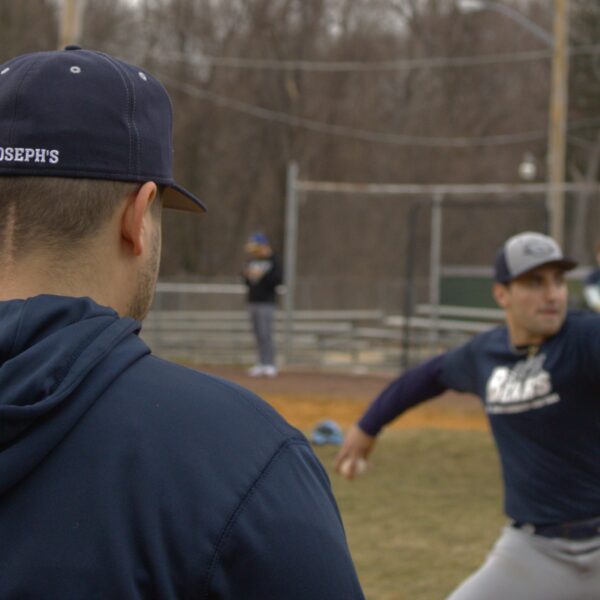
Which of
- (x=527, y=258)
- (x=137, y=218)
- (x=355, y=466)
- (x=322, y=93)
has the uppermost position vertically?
(x=322, y=93)

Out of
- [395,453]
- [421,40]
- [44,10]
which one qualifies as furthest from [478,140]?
[395,453]

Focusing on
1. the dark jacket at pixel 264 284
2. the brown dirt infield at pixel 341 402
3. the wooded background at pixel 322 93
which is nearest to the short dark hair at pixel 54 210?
the brown dirt infield at pixel 341 402

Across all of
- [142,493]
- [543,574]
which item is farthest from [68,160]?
[543,574]

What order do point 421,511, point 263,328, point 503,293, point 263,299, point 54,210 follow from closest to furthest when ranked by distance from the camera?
1. point 54,210
2. point 503,293
3. point 421,511
4. point 263,328
5. point 263,299

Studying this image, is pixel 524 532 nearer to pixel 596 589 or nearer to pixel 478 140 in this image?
pixel 596 589

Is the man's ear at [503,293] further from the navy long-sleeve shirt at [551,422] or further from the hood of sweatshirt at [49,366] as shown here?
the hood of sweatshirt at [49,366]

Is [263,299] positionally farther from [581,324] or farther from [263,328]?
[581,324]

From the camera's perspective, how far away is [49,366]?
4.90 feet

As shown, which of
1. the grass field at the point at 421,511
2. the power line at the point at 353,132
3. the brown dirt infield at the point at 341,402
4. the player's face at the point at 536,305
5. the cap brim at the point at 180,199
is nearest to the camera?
the cap brim at the point at 180,199

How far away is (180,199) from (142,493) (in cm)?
59

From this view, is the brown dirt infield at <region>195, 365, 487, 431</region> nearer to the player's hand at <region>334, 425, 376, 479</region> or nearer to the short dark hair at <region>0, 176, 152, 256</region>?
the player's hand at <region>334, 425, 376, 479</region>

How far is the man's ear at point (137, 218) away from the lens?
160 cm

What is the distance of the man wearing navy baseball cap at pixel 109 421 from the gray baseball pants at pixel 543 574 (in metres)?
2.83

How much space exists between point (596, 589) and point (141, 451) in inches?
127
